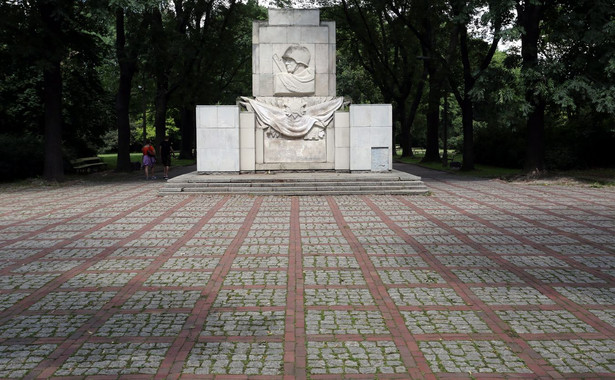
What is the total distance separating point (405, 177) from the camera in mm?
17734

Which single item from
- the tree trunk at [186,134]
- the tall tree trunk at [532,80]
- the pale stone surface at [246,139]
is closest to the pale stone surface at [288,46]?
the pale stone surface at [246,139]

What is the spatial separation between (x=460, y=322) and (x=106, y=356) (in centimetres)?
359

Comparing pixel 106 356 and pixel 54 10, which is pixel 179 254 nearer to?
pixel 106 356

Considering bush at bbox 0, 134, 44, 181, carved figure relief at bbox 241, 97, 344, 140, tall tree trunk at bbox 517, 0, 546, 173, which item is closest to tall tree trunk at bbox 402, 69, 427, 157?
tall tree trunk at bbox 517, 0, 546, 173


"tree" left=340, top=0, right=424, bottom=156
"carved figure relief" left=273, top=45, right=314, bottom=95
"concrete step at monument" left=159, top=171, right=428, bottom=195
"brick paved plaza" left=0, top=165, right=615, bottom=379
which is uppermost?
"tree" left=340, top=0, right=424, bottom=156

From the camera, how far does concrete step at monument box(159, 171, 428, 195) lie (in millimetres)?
16906

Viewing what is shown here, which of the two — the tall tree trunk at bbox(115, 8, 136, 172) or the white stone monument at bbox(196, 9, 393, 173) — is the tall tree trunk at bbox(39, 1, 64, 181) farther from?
the white stone monument at bbox(196, 9, 393, 173)

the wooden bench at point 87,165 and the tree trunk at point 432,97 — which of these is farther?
the tree trunk at point 432,97

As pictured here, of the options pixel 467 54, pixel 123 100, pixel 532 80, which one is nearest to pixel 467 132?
pixel 467 54

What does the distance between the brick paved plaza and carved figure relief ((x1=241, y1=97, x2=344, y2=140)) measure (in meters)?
6.82

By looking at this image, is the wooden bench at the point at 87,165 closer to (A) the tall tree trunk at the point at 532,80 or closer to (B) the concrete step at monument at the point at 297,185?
(B) the concrete step at monument at the point at 297,185

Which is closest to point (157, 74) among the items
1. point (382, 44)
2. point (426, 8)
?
point (426, 8)

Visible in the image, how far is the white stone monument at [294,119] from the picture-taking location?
18891 millimetres

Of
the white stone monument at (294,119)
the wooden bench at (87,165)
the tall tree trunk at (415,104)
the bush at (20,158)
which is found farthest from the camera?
the tall tree trunk at (415,104)
